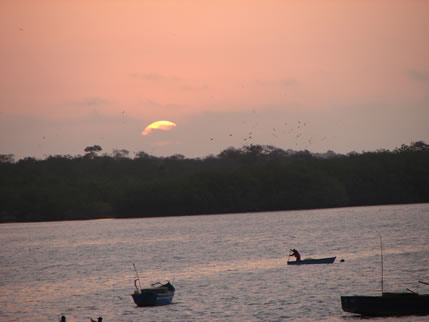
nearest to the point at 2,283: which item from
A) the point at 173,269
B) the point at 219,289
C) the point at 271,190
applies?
the point at 173,269

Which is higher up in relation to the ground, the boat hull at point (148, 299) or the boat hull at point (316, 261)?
the boat hull at point (316, 261)

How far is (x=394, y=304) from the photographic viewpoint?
37781 millimetres

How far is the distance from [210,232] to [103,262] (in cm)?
4601

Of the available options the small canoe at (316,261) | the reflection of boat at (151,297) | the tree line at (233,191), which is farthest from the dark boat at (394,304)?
the tree line at (233,191)

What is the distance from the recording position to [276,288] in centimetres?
5169

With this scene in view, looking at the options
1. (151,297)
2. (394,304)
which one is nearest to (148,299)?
(151,297)

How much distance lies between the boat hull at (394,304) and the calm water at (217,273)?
66 cm

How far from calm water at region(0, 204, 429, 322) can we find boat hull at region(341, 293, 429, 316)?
655 mm

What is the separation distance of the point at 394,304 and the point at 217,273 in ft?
87.2

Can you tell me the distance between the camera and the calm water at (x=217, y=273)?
147ft

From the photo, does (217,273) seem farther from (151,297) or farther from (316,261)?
(151,297)

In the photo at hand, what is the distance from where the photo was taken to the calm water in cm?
4466

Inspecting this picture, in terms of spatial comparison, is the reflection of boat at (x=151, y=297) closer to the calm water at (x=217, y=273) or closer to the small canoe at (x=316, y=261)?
the calm water at (x=217, y=273)

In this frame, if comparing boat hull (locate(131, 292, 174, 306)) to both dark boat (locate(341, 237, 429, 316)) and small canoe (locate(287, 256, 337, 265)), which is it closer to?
dark boat (locate(341, 237, 429, 316))
